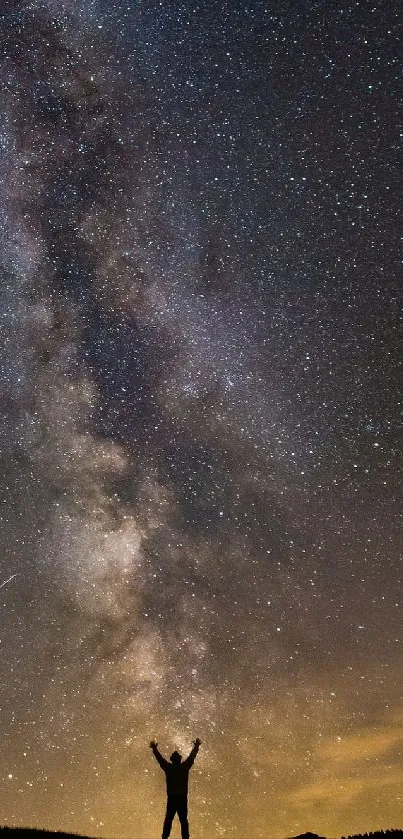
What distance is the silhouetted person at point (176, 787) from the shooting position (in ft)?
32.5

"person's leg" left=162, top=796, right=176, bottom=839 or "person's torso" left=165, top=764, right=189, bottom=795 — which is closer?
"person's leg" left=162, top=796, right=176, bottom=839

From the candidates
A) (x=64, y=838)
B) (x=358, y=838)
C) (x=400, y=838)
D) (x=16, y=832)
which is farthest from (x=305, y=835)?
(x=16, y=832)

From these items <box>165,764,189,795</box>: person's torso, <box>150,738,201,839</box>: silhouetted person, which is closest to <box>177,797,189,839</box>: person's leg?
<box>150,738,201,839</box>: silhouetted person

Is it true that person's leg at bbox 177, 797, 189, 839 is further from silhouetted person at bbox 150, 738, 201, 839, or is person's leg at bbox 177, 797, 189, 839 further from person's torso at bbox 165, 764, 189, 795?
person's torso at bbox 165, 764, 189, 795

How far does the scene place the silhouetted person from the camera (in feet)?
32.5

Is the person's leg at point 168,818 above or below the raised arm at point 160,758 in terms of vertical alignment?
below

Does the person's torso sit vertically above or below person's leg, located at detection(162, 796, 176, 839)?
above

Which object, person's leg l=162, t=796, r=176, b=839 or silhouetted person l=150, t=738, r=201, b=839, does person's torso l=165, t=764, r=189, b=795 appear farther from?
person's leg l=162, t=796, r=176, b=839

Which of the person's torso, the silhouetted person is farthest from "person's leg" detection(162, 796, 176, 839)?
the person's torso

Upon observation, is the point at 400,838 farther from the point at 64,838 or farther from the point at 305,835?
the point at 64,838

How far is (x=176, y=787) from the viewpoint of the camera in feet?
32.6

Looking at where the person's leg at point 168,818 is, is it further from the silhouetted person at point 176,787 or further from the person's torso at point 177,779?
the person's torso at point 177,779

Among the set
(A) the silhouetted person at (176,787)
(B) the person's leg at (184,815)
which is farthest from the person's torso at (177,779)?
(B) the person's leg at (184,815)

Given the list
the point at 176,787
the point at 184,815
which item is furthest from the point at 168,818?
the point at 176,787
